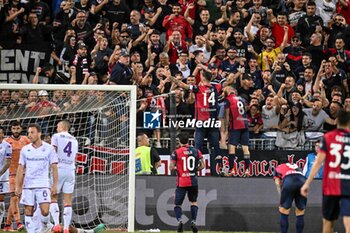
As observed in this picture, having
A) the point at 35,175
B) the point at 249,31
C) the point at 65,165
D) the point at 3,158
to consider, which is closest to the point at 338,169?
the point at 35,175

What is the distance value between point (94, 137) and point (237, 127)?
299 centimetres

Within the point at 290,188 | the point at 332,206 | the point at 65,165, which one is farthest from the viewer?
the point at 65,165

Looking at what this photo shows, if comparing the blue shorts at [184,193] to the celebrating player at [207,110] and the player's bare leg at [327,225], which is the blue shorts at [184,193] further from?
the player's bare leg at [327,225]

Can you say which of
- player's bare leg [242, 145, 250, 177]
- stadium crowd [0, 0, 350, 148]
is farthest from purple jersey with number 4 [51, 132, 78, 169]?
player's bare leg [242, 145, 250, 177]

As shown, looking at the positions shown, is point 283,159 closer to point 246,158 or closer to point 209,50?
point 246,158

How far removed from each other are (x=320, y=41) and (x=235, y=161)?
5206 millimetres

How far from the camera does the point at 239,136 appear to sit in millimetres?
21859

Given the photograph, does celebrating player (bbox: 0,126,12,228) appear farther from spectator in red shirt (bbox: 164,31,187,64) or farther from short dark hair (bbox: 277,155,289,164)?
spectator in red shirt (bbox: 164,31,187,64)

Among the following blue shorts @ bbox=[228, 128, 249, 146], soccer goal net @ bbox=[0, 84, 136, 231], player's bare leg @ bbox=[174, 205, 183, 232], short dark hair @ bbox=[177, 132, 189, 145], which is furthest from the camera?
blue shorts @ bbox=[228, 128, 249, 146]

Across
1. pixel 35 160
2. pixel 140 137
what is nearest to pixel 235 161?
pixel 140 137

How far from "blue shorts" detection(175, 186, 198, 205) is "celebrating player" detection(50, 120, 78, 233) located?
92.3 inches

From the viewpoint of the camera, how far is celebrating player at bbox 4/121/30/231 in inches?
799

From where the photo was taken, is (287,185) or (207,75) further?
(207,75)

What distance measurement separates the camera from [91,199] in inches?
830
